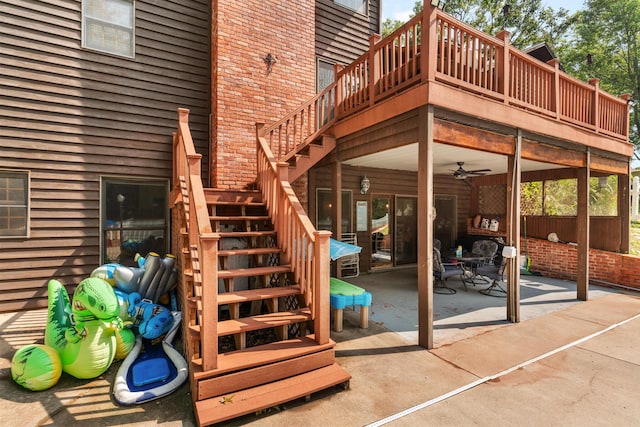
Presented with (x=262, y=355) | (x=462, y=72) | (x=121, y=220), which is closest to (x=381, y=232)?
(x=462, y=72)

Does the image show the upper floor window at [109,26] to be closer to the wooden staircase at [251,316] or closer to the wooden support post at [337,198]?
the wooden staircase at [251,316]

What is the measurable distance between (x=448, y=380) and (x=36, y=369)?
380 centimetres

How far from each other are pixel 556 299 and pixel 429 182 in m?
4.26

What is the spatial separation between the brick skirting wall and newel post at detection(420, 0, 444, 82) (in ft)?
21.6

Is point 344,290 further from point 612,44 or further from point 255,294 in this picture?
point 612,44

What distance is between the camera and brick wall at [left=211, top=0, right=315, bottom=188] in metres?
5.37

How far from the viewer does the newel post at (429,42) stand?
3.52 m

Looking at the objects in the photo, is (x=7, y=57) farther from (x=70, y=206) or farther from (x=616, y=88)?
(x=616, y=88)

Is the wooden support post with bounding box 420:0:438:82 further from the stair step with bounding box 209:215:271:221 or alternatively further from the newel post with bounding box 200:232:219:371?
the newel post with bounding box 200:232:219:371

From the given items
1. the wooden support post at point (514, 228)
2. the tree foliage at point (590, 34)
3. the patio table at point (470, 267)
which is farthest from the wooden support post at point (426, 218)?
the tree foliage at point (590, 34)

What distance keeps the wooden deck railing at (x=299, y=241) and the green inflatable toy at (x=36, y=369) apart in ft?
7.86

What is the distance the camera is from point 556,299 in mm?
5715

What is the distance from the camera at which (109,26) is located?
203 inches

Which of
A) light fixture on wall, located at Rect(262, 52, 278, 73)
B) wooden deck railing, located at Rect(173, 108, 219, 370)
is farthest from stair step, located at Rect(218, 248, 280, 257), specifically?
light fixture on wall, located at Rect(262, 52, 278, 73)
